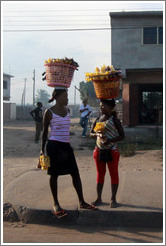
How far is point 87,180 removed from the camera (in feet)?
17.9

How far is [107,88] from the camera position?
394cm

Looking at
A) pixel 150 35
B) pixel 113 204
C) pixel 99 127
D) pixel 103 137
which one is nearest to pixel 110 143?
pixel 103 137

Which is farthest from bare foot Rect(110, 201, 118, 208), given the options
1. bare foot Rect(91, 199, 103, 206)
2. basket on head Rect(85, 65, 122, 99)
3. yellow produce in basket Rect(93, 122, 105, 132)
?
basket on head Rect(85, 65, 122, 99)

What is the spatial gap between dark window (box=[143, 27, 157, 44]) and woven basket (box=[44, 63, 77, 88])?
11195 mm

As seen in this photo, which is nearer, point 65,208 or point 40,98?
point 65,208

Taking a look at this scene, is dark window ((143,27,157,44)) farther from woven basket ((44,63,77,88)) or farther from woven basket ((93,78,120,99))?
woven basket ((44,63,77,88))

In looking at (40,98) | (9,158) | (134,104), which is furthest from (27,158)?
(40,98)

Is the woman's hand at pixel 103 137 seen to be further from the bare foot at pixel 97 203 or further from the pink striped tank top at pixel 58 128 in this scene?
the bare foot at pixel 97 203

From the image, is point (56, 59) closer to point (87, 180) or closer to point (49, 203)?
point (49, 203)

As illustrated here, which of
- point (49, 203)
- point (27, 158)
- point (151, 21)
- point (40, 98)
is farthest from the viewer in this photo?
point (40, 98)

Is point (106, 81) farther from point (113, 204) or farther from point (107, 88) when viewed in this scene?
point (113, 204)

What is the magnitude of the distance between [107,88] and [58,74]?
2.16 ft

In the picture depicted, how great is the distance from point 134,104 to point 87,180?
32.8 ft

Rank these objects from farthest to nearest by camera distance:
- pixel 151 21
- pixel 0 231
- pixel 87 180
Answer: pixel 151 21, pixel 87 180, pixel 0 231
